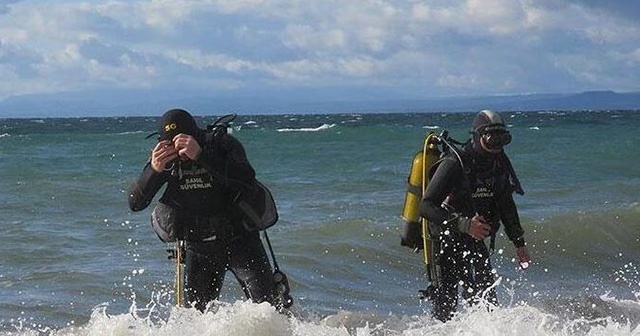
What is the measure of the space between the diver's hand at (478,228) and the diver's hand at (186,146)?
1.78m

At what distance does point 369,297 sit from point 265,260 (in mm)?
4341

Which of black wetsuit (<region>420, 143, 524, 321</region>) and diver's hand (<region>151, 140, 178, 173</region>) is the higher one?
diver's hand (<region>151, 140, 178, 173</region>)

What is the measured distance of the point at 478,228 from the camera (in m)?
6.60

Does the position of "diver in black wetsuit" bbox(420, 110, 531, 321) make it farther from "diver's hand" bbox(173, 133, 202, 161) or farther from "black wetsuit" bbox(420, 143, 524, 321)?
"diver's hand" bbox(173, 133, 202, 161)

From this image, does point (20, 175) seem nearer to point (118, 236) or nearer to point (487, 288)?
point (118, 236)

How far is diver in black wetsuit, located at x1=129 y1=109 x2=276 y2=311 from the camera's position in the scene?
6.18 m

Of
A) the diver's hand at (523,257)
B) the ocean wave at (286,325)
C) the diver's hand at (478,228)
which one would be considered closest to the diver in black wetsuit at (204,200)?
the ocean wave at (286,325)

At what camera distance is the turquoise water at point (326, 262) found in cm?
753

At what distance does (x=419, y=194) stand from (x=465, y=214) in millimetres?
378

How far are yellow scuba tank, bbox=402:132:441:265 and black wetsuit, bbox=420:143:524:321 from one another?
13 cm

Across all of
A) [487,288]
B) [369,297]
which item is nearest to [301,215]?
[369,297]

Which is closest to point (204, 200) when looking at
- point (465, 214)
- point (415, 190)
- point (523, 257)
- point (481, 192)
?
point (415, 190)

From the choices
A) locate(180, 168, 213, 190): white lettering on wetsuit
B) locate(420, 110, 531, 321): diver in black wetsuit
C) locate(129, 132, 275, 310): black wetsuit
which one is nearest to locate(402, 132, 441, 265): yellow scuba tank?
locate(420, 110, 531, 321): diver in black wetsuit

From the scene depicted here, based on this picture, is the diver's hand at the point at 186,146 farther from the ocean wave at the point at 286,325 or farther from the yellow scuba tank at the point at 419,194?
the yellow scuba tank at the point at 419,194
